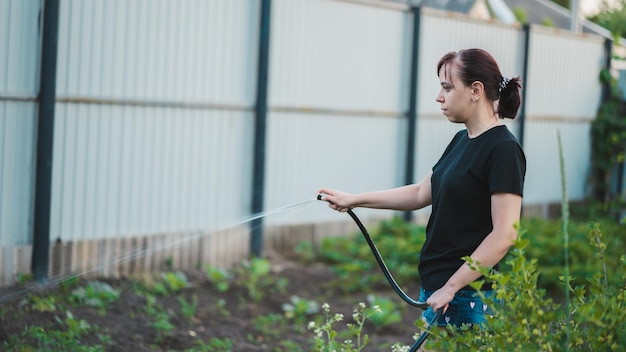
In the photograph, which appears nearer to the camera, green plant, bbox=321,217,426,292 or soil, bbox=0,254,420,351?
soil, bbox=0,254,420,351

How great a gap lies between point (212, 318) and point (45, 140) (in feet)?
5.60

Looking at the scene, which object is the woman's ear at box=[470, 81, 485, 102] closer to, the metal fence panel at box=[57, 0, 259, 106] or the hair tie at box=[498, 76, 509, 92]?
the hair tie at box=[498, 76, 509, 92]

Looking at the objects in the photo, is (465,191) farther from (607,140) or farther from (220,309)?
(607,140)

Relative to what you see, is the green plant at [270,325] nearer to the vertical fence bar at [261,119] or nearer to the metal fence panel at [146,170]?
the metal fence panel at [146,170]

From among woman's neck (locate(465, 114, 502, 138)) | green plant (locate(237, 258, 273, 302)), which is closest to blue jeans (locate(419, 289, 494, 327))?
woman's neck (locate(465, 114, 502, 138))

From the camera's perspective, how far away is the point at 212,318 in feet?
22.5

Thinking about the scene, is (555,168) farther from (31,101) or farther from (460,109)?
(460,109)

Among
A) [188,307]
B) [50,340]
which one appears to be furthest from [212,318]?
[50,340]

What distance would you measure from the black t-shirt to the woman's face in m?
0.11

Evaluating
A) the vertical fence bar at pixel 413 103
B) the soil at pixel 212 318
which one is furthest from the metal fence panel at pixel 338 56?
the soil at pixel 212 318

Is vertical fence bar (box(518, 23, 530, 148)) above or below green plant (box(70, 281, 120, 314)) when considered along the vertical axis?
above

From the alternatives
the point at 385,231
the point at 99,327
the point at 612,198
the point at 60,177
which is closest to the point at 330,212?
the point at 385,231

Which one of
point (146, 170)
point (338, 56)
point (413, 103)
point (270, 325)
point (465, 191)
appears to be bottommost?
point (270, 325)

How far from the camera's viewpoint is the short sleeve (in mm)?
3414
